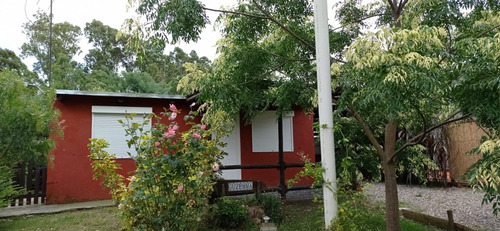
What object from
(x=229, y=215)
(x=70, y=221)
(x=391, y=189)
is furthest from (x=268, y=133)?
(x=70, y=221)

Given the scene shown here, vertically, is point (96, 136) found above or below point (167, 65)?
below

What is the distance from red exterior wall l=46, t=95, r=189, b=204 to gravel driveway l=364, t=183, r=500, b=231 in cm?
603

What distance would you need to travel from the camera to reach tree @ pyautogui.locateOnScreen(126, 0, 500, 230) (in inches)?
108

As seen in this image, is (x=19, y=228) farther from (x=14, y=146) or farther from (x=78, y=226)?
(x=14, y=146)

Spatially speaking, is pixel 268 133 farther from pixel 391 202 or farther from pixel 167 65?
pixel 167 65

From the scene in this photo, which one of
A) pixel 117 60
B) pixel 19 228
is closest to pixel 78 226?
pixel 19 228

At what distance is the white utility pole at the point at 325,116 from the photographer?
2938mm

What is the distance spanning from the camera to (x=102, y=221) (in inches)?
217

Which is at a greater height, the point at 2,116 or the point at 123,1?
the point at 123,1

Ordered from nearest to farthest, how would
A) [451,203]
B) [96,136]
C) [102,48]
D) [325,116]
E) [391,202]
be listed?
1. [325,116]
2. [391,202]
3. [451,203]
4. [96,136]
5. [102,48]

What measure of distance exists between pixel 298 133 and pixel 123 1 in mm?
6295

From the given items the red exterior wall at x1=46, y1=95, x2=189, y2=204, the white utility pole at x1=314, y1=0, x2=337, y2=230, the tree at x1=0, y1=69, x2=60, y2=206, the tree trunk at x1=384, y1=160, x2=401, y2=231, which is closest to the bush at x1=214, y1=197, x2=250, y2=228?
the tree trunk at x1=384, y1=160, x2=401, y2=231

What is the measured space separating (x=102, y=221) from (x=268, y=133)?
15.9ft

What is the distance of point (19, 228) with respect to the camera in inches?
208
